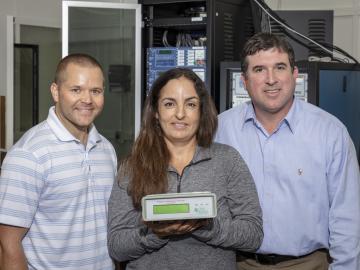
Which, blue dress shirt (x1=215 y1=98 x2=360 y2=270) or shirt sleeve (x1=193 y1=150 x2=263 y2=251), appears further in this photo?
blue dress shirt (x1=215 y1=98 x2=360 y2=270)

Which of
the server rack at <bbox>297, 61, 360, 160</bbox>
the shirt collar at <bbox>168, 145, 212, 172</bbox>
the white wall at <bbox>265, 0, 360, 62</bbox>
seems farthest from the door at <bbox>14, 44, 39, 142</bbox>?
the shirt collar at <bbox>168, 145, 212, 172</bbox>

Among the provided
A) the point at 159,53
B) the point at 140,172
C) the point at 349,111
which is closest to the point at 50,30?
the point at 159,53

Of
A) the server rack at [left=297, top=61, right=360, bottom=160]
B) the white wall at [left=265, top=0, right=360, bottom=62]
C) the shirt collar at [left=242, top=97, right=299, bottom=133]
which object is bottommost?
the shirt collar at [left=242, top=97, right=299, bottom=133]

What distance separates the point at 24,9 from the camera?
193 inches

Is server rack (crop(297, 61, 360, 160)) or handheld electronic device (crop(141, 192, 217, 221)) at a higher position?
server rack (crop(297, 61, 360, 160))

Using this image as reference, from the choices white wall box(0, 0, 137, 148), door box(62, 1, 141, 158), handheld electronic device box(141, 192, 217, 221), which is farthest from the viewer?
white wall box(0, 0, 137, 148)

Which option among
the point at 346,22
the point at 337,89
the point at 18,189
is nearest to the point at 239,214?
the point at 18,189

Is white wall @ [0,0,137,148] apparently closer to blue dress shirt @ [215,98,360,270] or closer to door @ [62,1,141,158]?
door @ [62,1,141,158]

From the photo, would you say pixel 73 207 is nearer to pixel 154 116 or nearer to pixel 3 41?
pixel 154 116

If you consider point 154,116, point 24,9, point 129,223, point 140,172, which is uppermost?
point 24,9

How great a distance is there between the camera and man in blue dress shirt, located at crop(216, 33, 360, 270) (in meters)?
1.49

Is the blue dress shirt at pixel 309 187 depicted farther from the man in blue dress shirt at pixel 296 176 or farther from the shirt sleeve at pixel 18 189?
the shirt sleeve at pixel 18 189

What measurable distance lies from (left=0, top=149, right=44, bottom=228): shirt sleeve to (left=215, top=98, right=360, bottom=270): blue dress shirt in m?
0.64

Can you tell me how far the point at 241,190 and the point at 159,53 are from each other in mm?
1040
